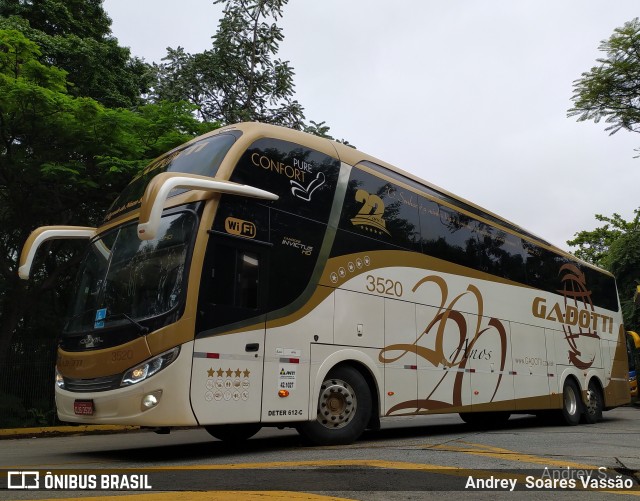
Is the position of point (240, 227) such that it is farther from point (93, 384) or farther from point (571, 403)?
point (571, 403)

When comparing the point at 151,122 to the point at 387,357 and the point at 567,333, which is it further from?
the point at 567,333

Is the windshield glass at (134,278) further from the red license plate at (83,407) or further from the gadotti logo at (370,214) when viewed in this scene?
the gadotti logo at (370,214)

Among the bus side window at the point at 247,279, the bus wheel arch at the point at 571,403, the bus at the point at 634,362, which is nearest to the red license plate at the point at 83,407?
the bus side window at the point at 247,279

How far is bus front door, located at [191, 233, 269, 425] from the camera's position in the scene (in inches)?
269

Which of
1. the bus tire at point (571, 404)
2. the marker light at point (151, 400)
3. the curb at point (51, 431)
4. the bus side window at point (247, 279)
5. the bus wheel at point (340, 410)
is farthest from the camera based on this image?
the bus tire at point (571, 404)

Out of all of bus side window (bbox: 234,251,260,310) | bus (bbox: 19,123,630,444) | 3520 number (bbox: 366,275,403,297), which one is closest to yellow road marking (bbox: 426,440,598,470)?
bus (bbox: 19,123,630,444)

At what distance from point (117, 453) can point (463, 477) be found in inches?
193

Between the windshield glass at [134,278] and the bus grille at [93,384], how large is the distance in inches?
24.5

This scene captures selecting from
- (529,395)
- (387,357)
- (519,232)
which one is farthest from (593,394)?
(387,357)

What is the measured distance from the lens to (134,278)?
7.31 m

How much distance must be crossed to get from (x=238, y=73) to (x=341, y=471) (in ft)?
58.5

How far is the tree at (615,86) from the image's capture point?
68.7ft

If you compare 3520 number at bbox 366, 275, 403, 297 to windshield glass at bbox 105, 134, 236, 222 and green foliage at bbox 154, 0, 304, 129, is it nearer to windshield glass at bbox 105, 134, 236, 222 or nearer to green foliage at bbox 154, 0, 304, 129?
windshield glass at bbox 105, 134, 236, 222

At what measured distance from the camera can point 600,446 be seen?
8.47 meters
